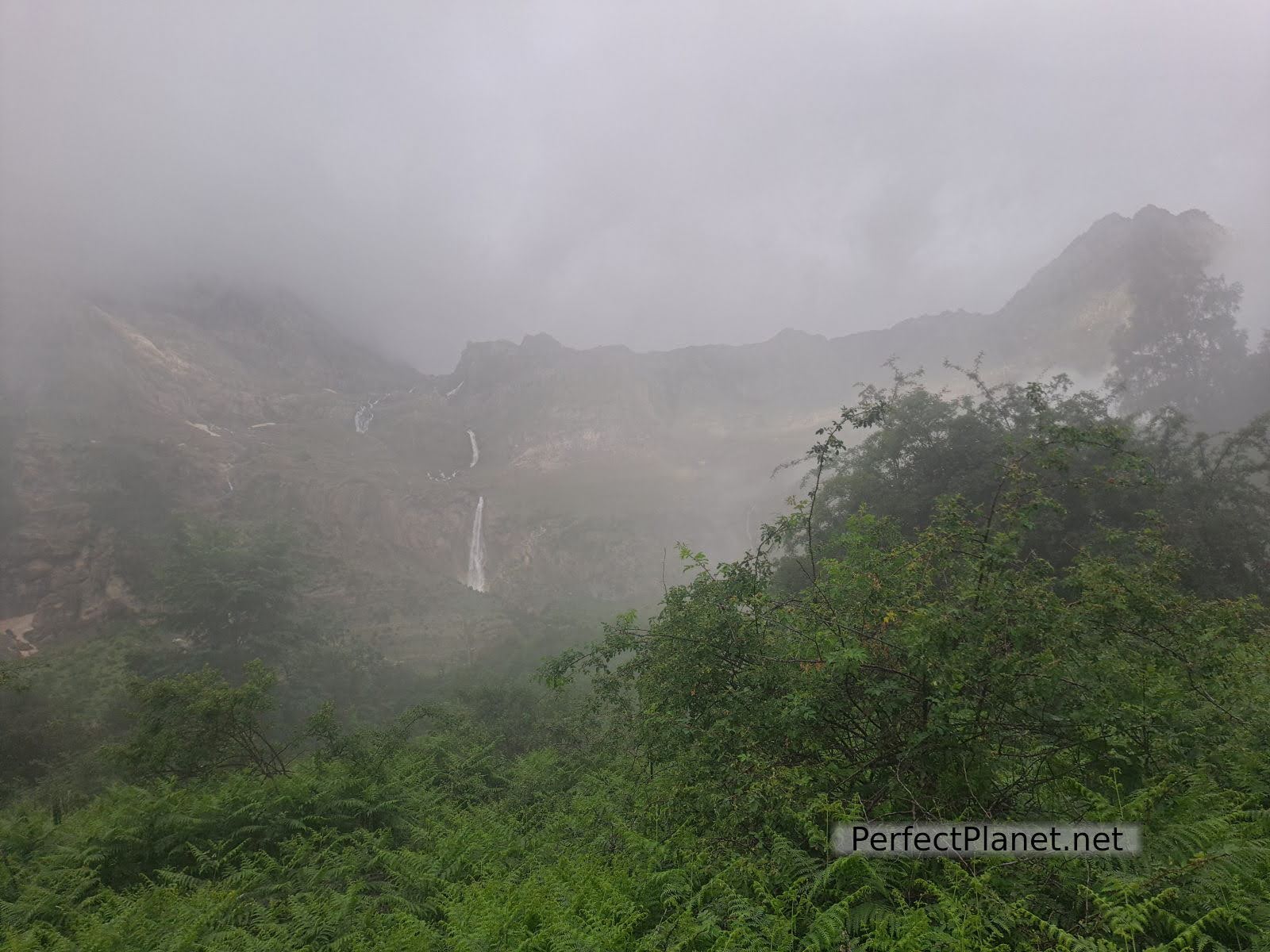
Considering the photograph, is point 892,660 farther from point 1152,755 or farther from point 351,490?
point 351,490

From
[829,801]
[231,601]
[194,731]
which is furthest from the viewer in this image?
[231,601]

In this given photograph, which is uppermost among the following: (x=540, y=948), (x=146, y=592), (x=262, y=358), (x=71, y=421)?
(x=262, y=358)

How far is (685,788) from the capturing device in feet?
16.9

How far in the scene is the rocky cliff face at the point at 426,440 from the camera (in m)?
46.9

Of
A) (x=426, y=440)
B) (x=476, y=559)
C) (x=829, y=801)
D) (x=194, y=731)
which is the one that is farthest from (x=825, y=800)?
(x=426, y=440)

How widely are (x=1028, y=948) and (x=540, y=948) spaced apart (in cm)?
329

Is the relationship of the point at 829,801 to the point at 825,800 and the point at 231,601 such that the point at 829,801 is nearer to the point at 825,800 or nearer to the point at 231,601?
the point at 825,800

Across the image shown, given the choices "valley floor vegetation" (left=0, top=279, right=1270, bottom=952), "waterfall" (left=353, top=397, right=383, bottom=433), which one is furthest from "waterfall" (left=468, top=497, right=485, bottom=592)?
"valley floor vegetation" (left=0, top=279, right=1270, bottom=952)

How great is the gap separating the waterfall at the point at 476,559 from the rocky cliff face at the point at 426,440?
90 centimetres

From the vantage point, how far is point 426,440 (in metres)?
99.0

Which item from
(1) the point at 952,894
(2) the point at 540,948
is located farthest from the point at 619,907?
(1) the point at 952,894

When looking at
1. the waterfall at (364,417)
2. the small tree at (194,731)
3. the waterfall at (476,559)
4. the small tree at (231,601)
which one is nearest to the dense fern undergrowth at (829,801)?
the small tree at (194,731)

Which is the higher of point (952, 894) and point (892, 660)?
point (892, 660)

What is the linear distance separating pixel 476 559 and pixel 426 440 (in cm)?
3779
